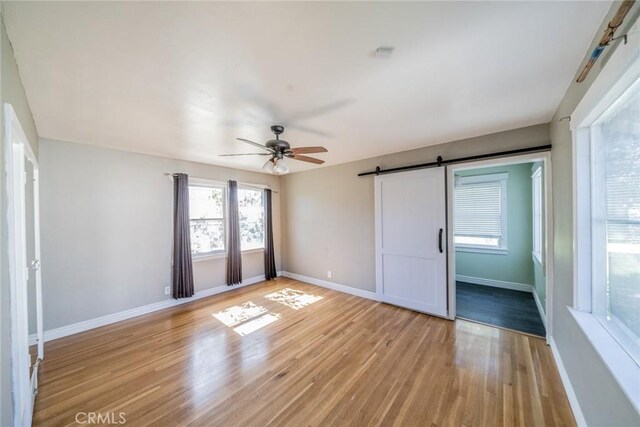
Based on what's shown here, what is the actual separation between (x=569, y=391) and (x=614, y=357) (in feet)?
3.24

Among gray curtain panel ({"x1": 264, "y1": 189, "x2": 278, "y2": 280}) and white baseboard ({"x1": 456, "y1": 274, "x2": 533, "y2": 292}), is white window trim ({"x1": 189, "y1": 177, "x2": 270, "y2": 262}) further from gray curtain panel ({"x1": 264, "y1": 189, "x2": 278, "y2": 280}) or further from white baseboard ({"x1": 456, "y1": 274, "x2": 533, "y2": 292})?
white baseboard ({"x1": 456, "y1": 274, "x2": 533, "y2": 292})

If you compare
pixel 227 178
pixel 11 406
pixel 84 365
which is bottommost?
pixel 84 365

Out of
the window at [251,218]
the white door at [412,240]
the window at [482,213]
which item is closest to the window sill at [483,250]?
the window at [482,213]

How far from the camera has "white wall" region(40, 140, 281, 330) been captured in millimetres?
2977

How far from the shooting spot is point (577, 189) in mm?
1747

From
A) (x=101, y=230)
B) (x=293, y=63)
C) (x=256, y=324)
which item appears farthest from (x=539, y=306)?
(x=101, y=230)

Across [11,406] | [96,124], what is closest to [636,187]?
[11,406]

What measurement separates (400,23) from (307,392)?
267cm

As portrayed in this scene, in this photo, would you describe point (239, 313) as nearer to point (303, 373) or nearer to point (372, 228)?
point (303, 373)

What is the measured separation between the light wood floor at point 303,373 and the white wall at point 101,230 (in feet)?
1.46

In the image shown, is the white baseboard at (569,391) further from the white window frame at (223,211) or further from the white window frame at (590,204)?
the white window frame at (223,211)

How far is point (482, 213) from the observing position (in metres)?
4.86

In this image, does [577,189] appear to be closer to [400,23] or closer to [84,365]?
[400,23]

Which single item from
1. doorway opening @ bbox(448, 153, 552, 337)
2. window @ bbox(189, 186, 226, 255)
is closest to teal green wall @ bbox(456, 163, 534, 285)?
doorway opening @ bbox(448, 153, 552, 337)
